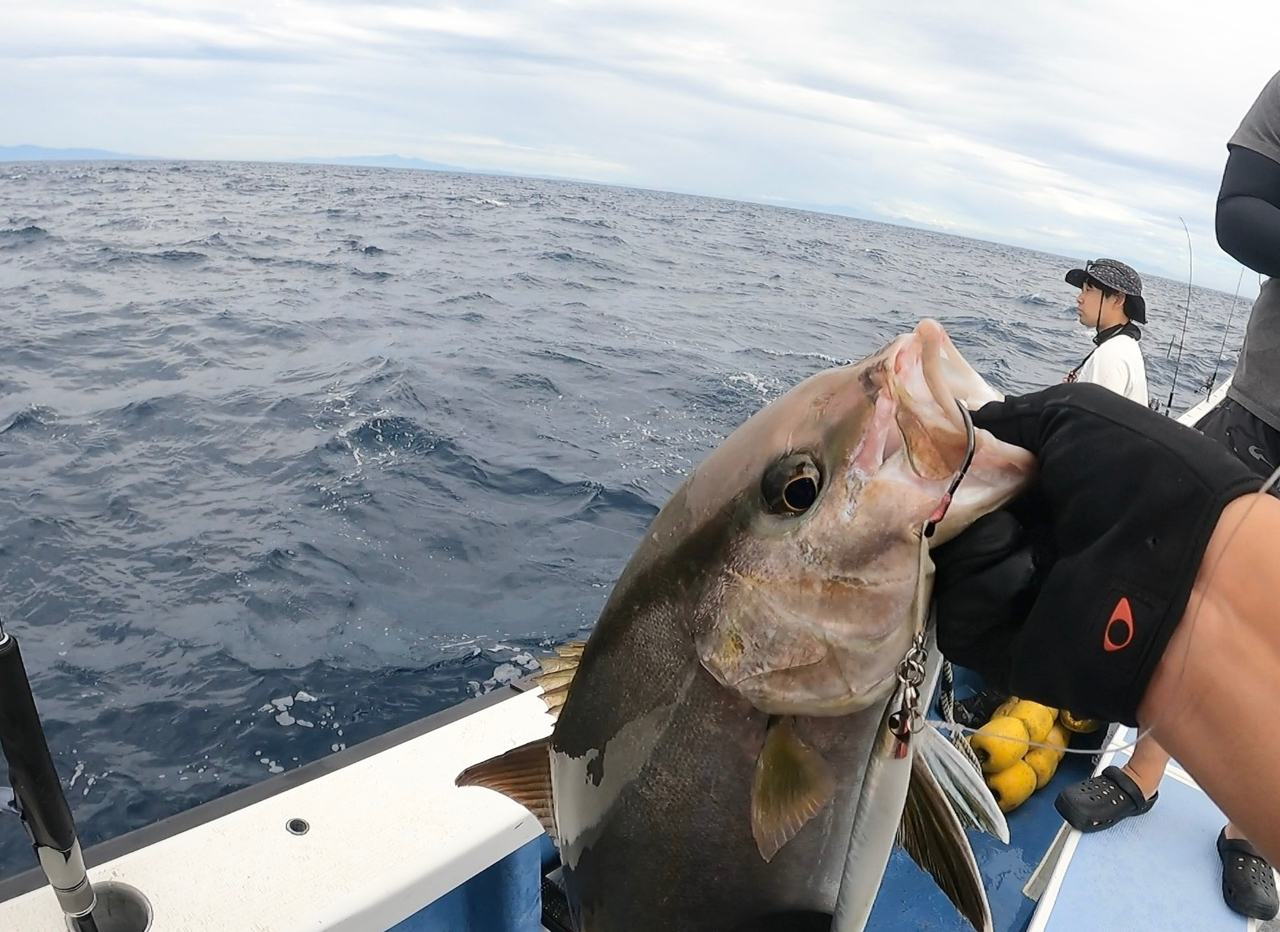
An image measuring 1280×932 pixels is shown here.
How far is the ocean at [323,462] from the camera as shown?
16.1 ft

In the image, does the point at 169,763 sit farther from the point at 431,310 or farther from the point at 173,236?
the point at 173,236

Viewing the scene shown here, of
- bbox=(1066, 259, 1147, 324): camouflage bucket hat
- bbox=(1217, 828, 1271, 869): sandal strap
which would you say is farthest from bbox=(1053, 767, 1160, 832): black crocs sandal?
bbox=(1066, 259, 1147, 324): camouflage bucket hat

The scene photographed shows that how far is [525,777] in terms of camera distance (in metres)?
1.81

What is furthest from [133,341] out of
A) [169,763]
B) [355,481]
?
[169,763]

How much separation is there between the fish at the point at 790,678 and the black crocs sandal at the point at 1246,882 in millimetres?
2302

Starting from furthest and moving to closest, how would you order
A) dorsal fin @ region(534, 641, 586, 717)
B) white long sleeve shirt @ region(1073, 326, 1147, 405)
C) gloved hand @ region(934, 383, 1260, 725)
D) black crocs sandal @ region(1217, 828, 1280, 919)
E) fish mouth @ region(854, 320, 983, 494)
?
white long sleeve shirt @ region(1073, 326, 1147, 405)
black crocs sandal @ region(1217, 828, 1280, 919)
dorsal fin @ region(534, 641, 586, 717)
fish mouth @ region(854, 320, 983, 494)
gloved hand @ region(934, 383, 1260, 725)

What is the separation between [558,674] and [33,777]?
1.05 m

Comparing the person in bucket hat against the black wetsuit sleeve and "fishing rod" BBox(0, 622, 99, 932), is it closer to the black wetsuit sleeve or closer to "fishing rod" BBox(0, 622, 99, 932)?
the black wetsuit sleeve

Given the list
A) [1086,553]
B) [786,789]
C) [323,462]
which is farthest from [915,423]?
[323,462]

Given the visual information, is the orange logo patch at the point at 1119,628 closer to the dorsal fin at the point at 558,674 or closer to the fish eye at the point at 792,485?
the fish eye at the point at 792,485

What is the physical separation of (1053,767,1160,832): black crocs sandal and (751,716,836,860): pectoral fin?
2.55 meters

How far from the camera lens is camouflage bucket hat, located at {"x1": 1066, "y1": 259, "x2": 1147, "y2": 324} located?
607cm

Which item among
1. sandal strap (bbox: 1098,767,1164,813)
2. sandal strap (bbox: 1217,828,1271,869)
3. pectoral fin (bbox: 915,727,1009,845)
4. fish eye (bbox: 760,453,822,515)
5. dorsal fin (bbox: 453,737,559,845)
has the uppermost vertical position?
fish eye (bbox: 760,453,822,515)

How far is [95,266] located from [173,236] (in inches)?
233
